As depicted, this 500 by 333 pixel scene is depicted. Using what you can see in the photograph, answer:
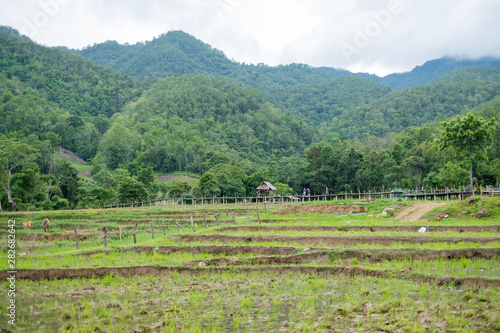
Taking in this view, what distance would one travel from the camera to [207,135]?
404 ft

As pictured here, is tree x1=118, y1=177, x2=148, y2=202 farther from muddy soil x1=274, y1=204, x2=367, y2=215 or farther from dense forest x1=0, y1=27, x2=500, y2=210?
muddy soil x1=274, y1=204, x2=367, y2=215

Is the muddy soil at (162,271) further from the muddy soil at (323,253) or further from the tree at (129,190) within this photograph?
the tree at (129,190)

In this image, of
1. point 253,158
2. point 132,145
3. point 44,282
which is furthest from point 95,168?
point 44,282

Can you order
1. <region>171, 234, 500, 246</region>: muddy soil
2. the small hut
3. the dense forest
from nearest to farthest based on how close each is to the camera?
<region>171, 234, 500, 246</region>: muddy soil
the small hut
the dense forest

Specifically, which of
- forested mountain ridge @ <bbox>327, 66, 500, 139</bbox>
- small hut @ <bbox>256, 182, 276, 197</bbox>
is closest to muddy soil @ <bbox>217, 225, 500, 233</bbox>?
small hut @ <bbox>256, 182, 276, 197</bbox>

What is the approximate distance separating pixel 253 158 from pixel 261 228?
8877 centimetres

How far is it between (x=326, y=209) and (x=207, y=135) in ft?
289

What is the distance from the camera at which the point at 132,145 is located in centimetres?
11200

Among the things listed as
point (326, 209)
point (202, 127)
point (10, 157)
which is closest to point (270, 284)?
point (326, 209)

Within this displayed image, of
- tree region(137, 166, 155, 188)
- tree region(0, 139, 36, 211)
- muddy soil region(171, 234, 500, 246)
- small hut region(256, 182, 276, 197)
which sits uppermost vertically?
tree region(0, 139, 36, 211)

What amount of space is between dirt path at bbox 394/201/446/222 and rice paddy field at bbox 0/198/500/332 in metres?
5.00

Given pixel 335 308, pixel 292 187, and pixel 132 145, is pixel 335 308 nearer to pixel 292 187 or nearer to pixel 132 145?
pixel 292 187

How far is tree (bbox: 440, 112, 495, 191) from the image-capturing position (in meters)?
38.6

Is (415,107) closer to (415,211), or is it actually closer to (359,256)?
(415,211)
